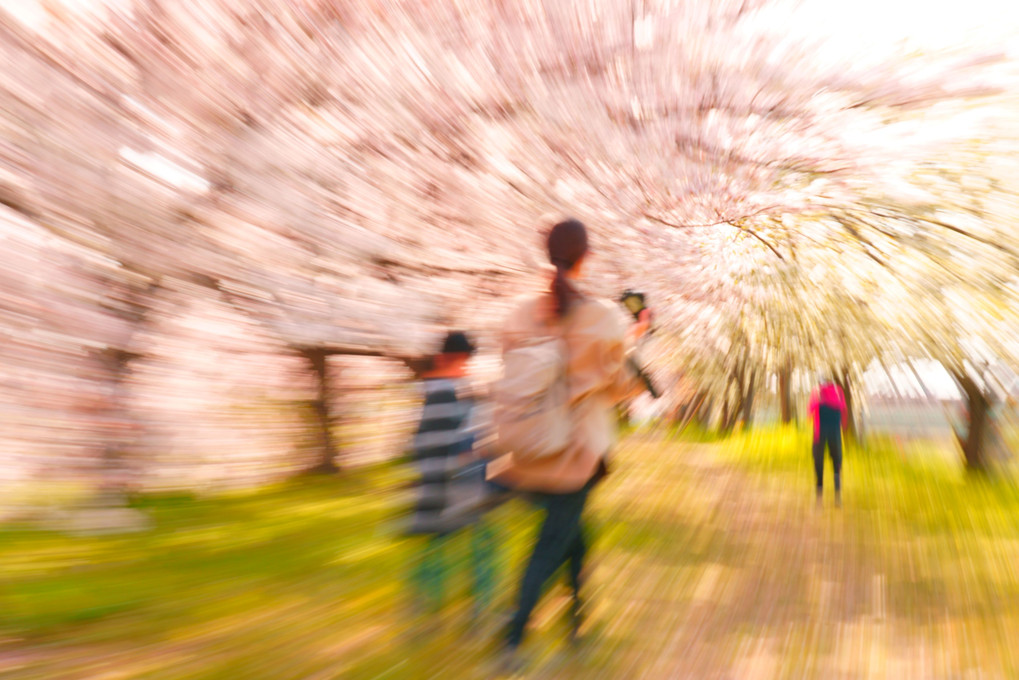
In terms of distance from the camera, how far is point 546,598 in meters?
4.59

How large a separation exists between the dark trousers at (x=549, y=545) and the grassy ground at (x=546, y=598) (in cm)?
24

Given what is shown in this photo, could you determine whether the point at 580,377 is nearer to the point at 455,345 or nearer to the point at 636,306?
the point at 636,306

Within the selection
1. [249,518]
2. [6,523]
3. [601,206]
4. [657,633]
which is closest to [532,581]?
[657,633]

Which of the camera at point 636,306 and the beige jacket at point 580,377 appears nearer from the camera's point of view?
the beige jacket at point 580,377

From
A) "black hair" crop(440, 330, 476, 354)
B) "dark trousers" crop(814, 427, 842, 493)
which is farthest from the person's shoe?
"dark trousers" crop(814, 427, 842, 493)

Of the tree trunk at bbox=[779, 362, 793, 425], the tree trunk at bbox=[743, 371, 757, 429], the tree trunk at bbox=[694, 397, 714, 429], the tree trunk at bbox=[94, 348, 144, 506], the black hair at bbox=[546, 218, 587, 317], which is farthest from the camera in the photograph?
the tree trunk at bbox=[694, 397, 714, 429]

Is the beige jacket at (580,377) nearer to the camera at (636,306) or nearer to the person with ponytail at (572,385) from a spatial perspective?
the person with ponytail at (572,385)

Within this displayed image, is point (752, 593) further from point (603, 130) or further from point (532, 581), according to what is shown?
point (603, 130)

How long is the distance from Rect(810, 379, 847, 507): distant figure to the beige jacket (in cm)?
658

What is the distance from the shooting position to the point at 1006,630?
437 cm

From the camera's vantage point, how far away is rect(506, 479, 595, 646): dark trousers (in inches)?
130

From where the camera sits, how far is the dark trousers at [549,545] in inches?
130

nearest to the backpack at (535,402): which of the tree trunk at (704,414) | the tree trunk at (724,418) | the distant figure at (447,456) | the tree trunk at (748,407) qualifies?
the distant figure at (447,456)

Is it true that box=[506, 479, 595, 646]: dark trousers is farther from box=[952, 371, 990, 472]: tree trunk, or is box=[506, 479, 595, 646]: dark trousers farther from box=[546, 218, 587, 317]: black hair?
box=[952, 371, 990, 472]: tree trunk
